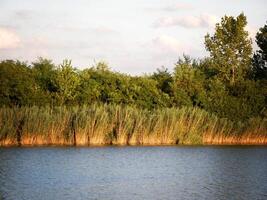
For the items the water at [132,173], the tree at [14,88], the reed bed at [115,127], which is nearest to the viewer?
the water at [132,173]

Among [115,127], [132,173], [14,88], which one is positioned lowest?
[132,173]

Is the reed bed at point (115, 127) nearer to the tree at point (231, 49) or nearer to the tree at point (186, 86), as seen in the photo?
the tree at point (186, 86)

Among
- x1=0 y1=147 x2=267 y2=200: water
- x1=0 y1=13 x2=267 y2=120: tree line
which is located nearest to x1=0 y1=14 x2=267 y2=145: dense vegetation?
x1=0 y1=13 x2=267 y2=120: tree line

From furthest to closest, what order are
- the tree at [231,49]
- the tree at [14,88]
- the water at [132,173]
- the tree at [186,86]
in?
the tree at [231,49], the tree at [186,86], the tree at [14,88], the water at [132,173]

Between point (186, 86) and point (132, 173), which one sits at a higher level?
point (186, 86)

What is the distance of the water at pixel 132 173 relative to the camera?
55.9 feet

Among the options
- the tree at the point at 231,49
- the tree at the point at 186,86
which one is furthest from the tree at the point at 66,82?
the tree at the point at 231,49

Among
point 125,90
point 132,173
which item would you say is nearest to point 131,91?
point 125,90

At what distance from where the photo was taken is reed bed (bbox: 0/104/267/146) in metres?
30.9

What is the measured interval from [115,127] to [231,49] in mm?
19107

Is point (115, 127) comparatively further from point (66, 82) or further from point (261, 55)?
point (261, 55)

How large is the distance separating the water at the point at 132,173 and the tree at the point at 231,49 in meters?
18.1

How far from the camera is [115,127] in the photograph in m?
32.7

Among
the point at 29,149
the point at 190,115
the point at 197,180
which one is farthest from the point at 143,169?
the point at 190,115
